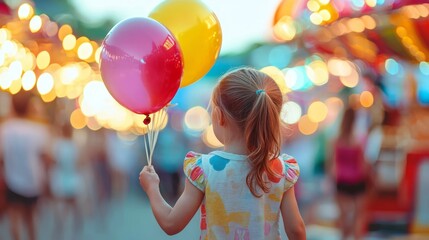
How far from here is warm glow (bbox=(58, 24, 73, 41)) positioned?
13211 millimetres

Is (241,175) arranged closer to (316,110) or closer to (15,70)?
(15,70)

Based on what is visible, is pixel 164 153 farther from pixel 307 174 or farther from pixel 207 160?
pixel 207 160

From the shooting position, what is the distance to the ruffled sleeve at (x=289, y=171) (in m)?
3.79

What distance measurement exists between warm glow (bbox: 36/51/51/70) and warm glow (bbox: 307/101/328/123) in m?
9.29

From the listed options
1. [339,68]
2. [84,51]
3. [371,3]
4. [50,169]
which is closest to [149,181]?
[371,3]

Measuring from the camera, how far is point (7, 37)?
34.8 ft

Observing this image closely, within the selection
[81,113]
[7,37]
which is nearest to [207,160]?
[7,37]

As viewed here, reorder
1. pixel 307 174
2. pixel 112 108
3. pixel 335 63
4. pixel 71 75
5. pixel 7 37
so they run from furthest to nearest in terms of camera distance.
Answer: pixel 112 108 < pixel 71 75 < pixel 335 63 < pixel 307 174 < pixel 7 37

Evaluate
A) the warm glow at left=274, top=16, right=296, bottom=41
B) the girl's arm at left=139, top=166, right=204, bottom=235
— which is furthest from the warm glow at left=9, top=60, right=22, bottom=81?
the girl's arm at left=139, top=166, right=204, bottom=235

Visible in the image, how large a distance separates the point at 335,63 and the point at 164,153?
3.74m

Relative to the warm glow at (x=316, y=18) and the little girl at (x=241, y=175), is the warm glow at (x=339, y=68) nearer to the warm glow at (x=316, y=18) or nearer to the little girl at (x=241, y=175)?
the warm glow at (x=316, y=18)

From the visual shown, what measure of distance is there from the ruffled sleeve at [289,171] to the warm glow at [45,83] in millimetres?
13289

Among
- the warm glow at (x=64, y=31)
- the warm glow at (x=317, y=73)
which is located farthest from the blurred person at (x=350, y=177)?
the warm glow at (x=317, y=73)

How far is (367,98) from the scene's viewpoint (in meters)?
14.4
